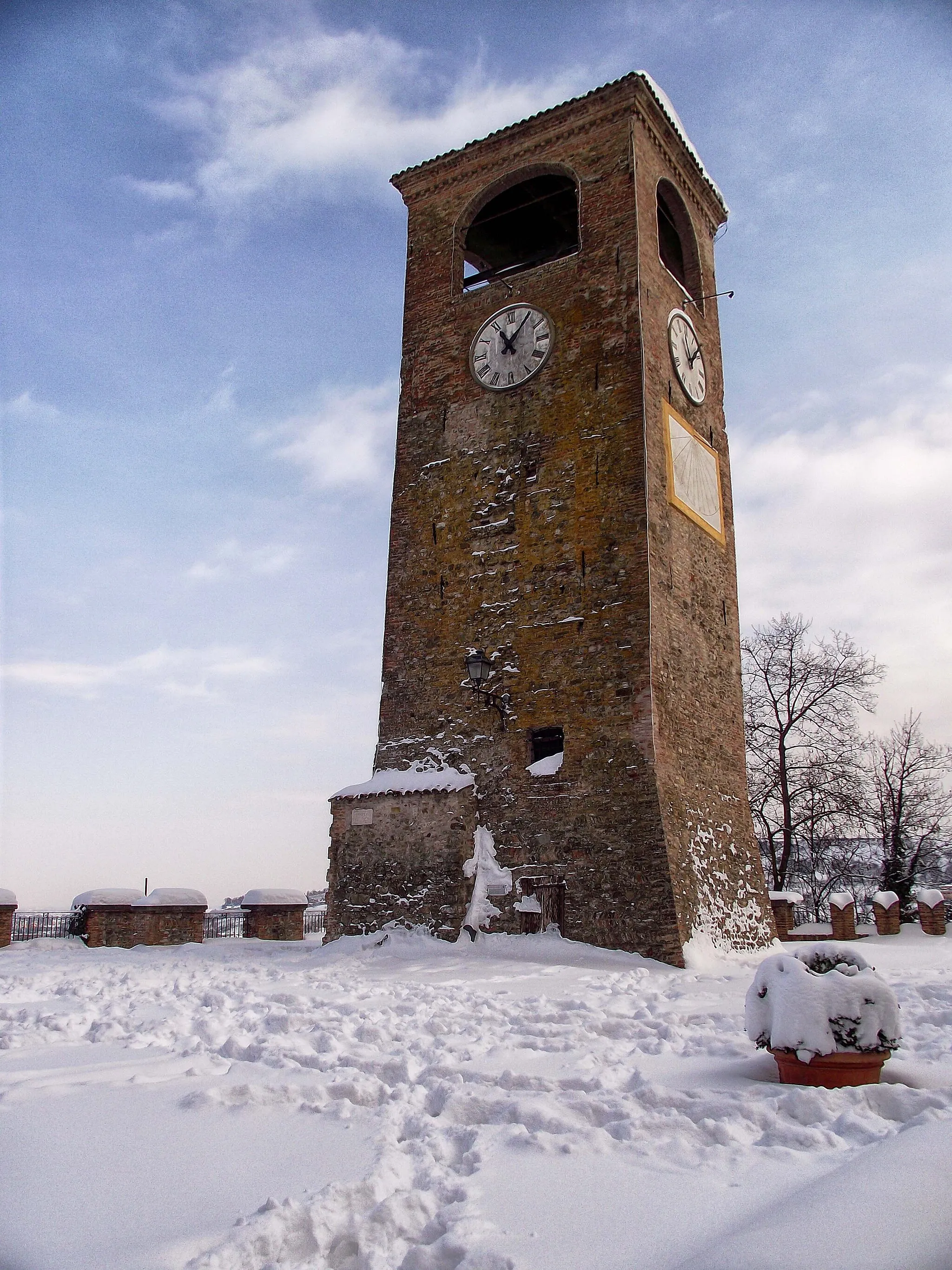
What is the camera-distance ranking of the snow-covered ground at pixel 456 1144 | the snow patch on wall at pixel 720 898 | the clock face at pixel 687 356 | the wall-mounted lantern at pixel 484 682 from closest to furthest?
the snow-covered ground at pixel 456 1144
the snow patch on wall at pixel 720 898
the wall-mounted lantern at pixel 484 682
the clock face at pixel 687 356

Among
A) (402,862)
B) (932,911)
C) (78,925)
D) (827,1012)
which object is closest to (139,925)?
(78,925)

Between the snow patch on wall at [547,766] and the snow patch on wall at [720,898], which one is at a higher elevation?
the snow patch on wall at [547,766]

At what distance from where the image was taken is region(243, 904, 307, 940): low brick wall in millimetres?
16281

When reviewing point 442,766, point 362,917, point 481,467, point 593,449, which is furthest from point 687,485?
point 362,917

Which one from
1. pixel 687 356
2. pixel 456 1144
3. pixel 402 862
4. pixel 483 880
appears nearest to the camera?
pixel 456 1144

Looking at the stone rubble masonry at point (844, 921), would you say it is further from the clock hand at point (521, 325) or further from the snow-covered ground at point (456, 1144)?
the clock hand at point (521, 325)

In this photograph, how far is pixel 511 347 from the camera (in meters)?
14.4

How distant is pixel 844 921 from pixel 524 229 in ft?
47.2

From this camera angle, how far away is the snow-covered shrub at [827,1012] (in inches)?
157

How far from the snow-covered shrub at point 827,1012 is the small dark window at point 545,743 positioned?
7.85 metres

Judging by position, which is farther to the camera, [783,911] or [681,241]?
[681,241]

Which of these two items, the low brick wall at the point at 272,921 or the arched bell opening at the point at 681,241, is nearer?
the low brick wall at the point at 272,921

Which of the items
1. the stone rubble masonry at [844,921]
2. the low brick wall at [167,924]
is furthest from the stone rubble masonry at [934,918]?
the low brick wall at [167,924]

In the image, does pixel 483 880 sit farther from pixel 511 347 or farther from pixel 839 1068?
pixel 511 347
